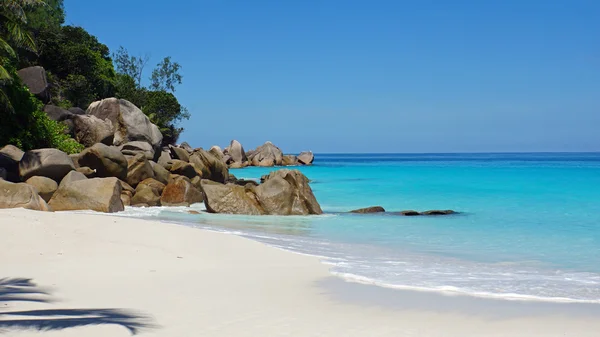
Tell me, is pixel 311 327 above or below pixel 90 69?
below

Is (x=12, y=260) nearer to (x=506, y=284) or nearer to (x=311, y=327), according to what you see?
(x=311, y=327)

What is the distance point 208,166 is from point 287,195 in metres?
11.4

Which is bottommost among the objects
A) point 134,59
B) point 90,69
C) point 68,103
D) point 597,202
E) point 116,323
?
point 116,323

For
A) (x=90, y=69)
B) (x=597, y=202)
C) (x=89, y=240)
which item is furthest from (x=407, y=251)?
(x=90, y=69)

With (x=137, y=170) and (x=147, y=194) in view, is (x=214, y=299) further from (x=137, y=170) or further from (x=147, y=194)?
(x=137, y=170)

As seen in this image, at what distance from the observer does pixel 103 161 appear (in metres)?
20.4

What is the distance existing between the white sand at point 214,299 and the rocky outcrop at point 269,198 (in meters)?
8.12

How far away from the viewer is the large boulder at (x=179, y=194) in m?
21.0

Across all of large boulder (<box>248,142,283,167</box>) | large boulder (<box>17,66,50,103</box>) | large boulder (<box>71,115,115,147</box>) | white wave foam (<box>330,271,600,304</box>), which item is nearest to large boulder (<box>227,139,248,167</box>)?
large boulder (<box>248,142,283,167</box>)

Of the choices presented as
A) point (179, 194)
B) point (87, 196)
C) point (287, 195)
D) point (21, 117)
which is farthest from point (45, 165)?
point (287, 195)

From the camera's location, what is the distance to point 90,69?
36594 mm

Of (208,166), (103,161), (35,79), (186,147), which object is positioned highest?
(186,147)

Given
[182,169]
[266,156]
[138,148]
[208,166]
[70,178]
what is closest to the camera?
[70,178]

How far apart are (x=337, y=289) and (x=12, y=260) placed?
461cm
